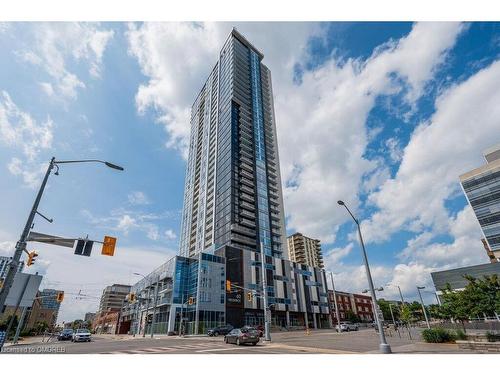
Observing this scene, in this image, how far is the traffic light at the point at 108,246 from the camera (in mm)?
14094

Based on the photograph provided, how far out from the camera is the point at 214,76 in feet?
389

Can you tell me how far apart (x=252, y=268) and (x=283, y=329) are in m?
15.4

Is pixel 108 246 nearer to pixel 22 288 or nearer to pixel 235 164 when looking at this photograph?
pixel 22 288

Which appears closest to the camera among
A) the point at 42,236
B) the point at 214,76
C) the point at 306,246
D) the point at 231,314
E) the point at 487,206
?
the point at 42,236

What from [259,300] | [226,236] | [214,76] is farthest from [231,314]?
[214,76]

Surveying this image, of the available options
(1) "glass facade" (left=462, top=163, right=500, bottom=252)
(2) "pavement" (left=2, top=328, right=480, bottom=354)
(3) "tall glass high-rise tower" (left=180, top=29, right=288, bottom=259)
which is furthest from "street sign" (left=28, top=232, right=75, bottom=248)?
(1) "glass facade" (left=462, top=163, right=500, bottom=252)

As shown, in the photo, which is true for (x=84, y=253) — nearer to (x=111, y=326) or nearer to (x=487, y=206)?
(x=487, y=206)

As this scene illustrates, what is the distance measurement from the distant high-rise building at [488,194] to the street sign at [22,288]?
297 feet

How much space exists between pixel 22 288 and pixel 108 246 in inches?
207

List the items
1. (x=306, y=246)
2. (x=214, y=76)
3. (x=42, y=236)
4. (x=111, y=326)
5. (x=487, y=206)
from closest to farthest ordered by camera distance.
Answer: (x=42, y=236)
(x=487, y=206)
(x=111, y=326)
(x=214, y=76)
(x=306, y=246)

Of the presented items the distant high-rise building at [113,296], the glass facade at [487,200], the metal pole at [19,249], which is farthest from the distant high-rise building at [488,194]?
the distant high-rise building at [113,296]

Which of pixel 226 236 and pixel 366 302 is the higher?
pixel 226 236

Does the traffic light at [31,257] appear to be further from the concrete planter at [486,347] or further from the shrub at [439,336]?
the shrub at [439,336]

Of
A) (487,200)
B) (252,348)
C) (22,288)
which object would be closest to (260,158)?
(487,200)
